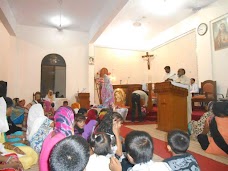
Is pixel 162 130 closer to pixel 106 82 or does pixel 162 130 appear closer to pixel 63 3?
pixel 106 82

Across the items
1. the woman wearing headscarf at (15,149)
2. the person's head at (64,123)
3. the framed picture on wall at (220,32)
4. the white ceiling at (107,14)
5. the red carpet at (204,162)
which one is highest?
the white ceiling at (107,14)

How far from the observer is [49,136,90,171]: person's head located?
0.91 meters

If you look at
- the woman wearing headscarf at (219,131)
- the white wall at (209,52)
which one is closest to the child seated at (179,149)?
the woman wearing headscarf at (219,131)

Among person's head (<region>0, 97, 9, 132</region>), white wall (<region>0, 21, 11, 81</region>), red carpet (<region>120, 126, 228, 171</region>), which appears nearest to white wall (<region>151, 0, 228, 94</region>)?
red carpet (<region>120, 126, 228, 171</region>)

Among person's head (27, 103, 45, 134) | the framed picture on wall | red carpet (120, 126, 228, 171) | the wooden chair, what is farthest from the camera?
the framed picture on wall

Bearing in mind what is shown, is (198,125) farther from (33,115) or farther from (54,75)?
(54,75)

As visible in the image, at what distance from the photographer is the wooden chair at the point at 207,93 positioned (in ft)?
16.7

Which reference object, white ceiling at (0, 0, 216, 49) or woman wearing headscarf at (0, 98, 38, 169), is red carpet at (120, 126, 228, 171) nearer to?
woman wearing headscarf at (0, 98, 38, 169)

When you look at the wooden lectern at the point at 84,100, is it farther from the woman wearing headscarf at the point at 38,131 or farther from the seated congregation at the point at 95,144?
the woman wearing headscarf at the point at 38,131

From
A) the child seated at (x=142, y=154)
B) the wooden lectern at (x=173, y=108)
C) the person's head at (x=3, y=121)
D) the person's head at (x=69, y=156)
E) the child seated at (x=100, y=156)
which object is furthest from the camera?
the wooden lectern at (x=173, y=108)

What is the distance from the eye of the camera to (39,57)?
7680 mm

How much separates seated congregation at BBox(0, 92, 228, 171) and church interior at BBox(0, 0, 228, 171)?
A: 5.33 feet

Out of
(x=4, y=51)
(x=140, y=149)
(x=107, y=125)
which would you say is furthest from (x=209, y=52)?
(x=4, y=51)

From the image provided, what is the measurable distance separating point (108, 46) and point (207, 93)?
5.31 meters
